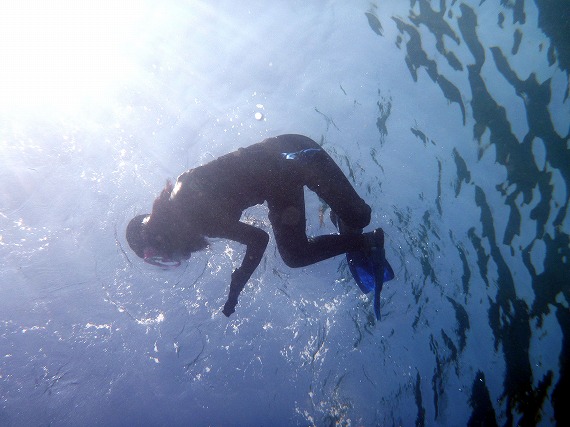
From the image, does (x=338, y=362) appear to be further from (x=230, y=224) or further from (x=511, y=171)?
(x=230, y=224)

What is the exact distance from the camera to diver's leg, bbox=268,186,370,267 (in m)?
3.72

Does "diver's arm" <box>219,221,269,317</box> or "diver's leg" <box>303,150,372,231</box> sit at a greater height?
"diver's leg" <box>303,150,372,231</box>

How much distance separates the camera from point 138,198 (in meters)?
8.84

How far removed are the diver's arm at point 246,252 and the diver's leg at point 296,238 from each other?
237 mm

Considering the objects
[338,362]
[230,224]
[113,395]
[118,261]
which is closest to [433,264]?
[338,362]

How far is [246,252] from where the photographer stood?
146 inches

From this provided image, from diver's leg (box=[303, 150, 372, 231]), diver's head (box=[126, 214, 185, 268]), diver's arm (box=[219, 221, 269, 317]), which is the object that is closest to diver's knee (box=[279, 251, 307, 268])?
diver's arm (box=[219, 221, 269, 317])

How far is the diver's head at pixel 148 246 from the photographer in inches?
137

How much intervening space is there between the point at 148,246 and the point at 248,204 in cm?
116

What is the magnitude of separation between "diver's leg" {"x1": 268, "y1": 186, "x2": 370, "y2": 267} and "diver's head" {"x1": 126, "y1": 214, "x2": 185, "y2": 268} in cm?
107

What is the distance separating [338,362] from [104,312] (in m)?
8.27

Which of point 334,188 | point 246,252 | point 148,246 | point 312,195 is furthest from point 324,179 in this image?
point 312,195

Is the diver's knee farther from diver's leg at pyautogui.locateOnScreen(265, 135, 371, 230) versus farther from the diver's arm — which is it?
diver's leg at pyautogui.locateOnScreen(265, 135, 371, 230)

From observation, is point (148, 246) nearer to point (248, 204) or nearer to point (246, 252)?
point (246, 252)
